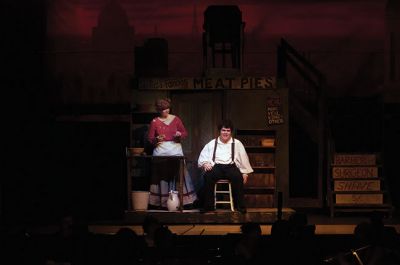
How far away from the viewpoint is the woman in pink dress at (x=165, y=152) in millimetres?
11055

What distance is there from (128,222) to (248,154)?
2044 mm

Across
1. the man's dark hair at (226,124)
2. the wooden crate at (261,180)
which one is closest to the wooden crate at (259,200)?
the wooden crate at (261,180)

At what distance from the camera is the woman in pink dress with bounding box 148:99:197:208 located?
36.3 ft

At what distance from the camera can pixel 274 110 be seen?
37.7 ft

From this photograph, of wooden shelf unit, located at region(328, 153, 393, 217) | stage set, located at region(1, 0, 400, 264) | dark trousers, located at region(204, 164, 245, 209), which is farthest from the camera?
wooden shelf unit, located at region(328, 153, 393, 217)

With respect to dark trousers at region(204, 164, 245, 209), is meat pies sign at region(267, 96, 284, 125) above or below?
above

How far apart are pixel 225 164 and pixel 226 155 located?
0.13m

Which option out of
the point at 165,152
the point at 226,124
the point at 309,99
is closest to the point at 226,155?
the point at 226,124

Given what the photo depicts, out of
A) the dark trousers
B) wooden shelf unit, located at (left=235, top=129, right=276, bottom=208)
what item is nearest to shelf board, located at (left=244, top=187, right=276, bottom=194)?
wooden shelf unit, located at (left=235, top=129, right=276, bottom=208)

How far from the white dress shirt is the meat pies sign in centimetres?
71

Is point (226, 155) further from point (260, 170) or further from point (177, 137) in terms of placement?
point (260, 170)

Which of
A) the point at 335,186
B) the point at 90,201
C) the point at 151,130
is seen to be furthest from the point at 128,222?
the point at 335,186

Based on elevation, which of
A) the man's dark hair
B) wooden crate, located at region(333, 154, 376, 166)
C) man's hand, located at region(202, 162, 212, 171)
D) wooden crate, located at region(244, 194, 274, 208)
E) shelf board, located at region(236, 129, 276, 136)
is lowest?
wooden crate, located at region(244, 194, 274, 208)

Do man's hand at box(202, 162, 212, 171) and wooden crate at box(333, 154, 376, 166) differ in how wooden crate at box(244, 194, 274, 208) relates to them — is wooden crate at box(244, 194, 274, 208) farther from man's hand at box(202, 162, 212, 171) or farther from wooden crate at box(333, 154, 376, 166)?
wooden crate at box(333, 154, 376, 166)
